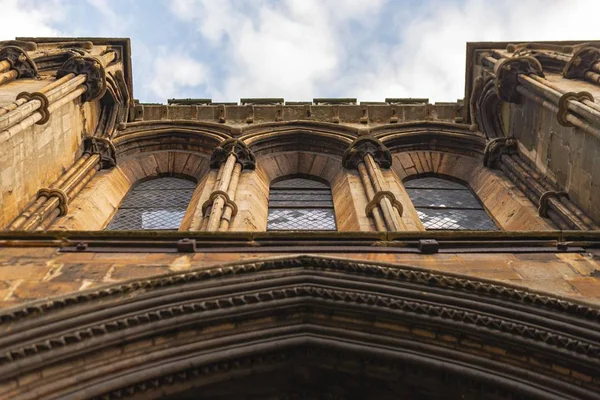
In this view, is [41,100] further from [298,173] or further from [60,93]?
[298,173]

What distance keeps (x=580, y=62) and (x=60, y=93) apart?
387 inches

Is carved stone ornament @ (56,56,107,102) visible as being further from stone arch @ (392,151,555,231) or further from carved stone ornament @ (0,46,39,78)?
stone arch @ (392,151,555,231)

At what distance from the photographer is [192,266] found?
8195mm

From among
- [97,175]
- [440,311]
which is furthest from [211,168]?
[440,311]

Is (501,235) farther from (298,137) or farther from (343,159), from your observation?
(298,137)

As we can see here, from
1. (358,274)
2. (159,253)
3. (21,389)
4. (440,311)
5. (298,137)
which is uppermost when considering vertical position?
(298,137)

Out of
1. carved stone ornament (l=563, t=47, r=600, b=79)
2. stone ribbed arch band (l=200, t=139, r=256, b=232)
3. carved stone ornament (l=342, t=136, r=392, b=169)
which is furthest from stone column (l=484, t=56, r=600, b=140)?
stone ribbed arch band (l=200, t=139, r=256, b=232)

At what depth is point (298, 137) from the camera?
17.3 m

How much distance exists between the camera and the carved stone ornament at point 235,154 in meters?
15.0

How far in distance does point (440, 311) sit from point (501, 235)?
206cm

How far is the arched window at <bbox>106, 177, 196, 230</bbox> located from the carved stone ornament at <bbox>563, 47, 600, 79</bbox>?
7.85m

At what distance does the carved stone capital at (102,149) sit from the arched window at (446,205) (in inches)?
246

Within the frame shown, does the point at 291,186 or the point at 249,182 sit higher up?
the point at 291,186

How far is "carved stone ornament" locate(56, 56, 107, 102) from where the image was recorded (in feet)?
50.9
